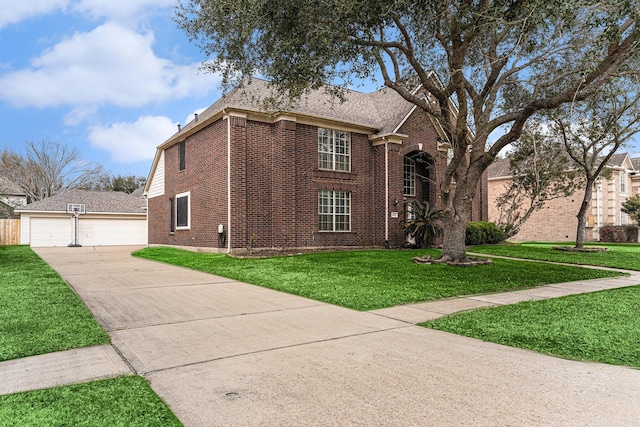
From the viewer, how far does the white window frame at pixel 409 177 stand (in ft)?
65.8

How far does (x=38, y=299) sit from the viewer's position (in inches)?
277

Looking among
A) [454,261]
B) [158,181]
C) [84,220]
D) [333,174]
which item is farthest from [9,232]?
[454,261]

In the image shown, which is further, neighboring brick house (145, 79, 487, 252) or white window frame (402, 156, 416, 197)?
white window frame (402, 156, 416, 197)

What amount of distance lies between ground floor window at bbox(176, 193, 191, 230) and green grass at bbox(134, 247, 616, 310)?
542 centimetres

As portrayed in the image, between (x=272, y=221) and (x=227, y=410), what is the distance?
13.4 metres

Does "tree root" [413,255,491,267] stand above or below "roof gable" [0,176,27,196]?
below

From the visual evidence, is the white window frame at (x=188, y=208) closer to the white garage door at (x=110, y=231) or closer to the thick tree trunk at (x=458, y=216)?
the thick tree trunk at (x=458, y=216)

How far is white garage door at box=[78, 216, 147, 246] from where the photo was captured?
31.3 metres

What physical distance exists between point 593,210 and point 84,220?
37390 mm

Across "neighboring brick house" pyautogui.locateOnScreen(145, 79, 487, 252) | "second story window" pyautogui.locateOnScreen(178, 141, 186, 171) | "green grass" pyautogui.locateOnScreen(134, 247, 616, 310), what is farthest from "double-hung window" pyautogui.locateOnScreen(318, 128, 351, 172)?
"second story window" pyautogui.locateOnScreen(178, 141, 186, 171)

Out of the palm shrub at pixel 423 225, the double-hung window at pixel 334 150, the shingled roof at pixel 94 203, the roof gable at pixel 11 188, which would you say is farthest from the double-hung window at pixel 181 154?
the roof gable at pixel 11 188

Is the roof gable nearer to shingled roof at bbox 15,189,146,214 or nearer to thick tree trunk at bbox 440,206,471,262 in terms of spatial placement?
shingled roof at bbox 15,189,146,214

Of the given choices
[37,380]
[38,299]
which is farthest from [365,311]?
[38,299]

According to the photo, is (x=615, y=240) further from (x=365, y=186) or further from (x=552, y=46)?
(x=552, y=46)
